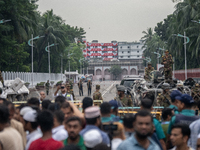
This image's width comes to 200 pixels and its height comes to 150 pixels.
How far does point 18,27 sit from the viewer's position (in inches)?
1490

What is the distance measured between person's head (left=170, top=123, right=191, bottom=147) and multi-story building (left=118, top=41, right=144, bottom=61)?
469 ft

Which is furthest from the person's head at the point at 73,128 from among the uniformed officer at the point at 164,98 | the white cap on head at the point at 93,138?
the uniformed officer at the point at 164,98

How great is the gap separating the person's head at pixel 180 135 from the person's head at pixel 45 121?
169 cm

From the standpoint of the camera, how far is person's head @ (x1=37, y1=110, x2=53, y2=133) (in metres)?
4.31

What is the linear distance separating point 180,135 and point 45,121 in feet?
6.08

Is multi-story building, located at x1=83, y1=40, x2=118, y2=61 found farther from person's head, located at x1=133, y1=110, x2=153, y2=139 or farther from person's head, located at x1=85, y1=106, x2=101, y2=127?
person's head, located at x1=133, y1=110, x2=153, y2=139

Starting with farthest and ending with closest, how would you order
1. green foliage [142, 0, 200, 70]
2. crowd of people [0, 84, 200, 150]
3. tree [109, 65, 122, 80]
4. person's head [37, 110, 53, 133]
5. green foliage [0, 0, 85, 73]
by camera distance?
tree [109, 65, 122, 80] < green foliage [142, 0, 200, 70] < green foliage [0, 0, 85, 73] < person's head [37, 110, 53, 133] < crowd of people [0, 84, 200, 150]

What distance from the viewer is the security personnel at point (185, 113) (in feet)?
16.9

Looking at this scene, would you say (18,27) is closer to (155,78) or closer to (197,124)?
(155,78)

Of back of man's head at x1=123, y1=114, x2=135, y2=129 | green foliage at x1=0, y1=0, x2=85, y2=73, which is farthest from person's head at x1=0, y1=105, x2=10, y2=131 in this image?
green foliage at x1=0, y1=0, x2=85, y2=73

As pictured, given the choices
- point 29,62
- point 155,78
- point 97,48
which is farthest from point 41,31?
point 97,48

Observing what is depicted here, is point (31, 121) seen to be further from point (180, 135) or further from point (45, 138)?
point (180, 135)

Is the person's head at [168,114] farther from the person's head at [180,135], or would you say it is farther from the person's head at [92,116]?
the person's head at [92,116]

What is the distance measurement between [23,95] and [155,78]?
8.48m
